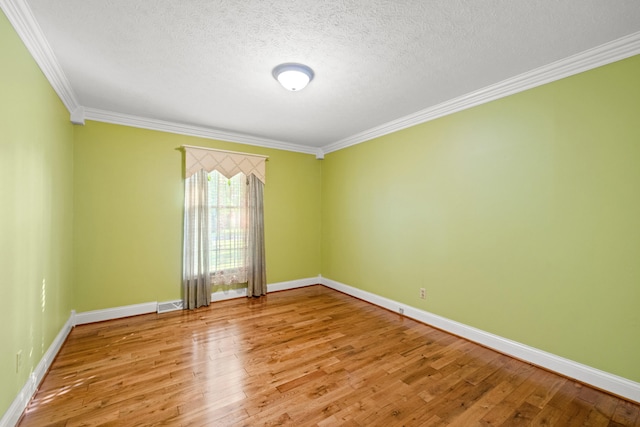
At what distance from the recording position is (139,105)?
10.4 ft

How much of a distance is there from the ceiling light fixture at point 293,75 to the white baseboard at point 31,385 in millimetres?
2923

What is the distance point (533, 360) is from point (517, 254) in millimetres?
932

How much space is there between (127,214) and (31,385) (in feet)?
6.70

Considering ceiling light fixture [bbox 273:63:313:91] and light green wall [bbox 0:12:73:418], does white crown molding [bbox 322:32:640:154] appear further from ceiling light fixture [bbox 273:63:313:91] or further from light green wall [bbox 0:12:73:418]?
light green wall [bbox 0:12:73:418]

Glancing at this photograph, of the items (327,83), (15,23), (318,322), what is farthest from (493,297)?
(15,23)

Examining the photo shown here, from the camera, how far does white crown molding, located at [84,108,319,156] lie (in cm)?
339

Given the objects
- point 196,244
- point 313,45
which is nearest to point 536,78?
point 313,45

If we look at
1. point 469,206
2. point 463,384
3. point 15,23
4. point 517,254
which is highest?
point 15,23

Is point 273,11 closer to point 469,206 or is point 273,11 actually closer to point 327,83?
point 327,83

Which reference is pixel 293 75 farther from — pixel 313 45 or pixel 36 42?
pixel 36 42

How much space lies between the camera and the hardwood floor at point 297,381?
71.7 inches

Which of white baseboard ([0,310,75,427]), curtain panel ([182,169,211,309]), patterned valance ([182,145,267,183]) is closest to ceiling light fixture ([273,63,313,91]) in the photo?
patterned valance ([182,145,267,183])

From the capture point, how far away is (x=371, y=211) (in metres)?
4.15

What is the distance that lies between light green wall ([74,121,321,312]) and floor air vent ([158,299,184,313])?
0.07 metres
